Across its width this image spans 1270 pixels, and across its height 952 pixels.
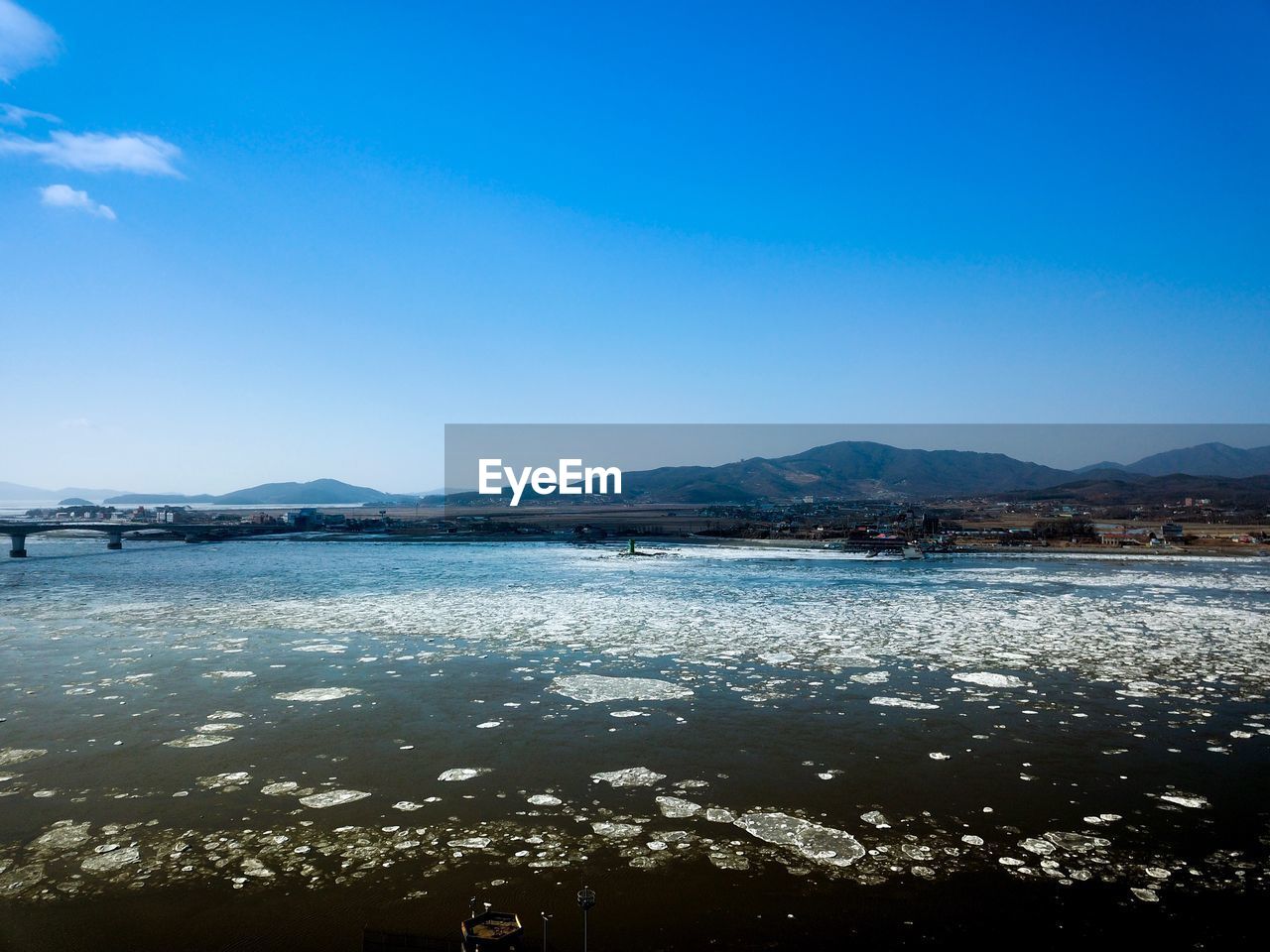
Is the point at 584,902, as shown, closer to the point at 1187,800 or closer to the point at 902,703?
the point at 1187,800

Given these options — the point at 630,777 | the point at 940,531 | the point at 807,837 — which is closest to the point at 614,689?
the point at 630,777

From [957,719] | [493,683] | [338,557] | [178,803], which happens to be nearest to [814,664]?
[957,719]

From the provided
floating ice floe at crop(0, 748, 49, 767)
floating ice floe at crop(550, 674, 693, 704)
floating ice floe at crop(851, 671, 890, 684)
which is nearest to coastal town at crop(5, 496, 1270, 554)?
floating ice floe at crop(851, 671, 890, 684)

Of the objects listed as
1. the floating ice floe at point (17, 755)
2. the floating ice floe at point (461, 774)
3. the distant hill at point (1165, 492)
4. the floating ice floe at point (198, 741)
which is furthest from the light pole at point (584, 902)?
the distant hill at point (1165, 492)

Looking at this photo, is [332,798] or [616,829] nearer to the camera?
[616,829]

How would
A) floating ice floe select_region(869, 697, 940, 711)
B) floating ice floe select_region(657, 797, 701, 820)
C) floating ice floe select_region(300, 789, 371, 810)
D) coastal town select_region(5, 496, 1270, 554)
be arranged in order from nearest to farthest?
floating ice floe select_region(657, 797, 701, 820), floating ice floe select_region(300, 789, 371, 810), floating ice floe select_region(869, 697, 940, 711), coastal town select_region(5, 496, 1270, 554)

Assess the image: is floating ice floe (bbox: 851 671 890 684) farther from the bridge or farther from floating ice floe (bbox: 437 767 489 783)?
the bridge
